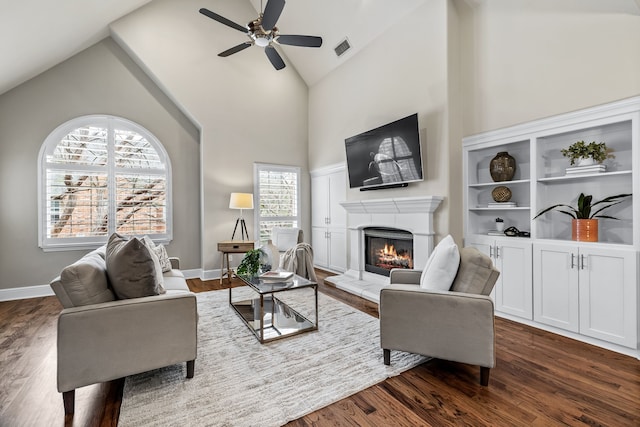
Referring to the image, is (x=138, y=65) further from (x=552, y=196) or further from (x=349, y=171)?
(x=552, y=196)

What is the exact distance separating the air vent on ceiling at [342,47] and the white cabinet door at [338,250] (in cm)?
322

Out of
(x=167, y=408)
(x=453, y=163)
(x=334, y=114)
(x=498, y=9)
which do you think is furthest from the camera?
(x=334, y=114)

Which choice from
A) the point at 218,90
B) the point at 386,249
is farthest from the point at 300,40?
the point at 386,249

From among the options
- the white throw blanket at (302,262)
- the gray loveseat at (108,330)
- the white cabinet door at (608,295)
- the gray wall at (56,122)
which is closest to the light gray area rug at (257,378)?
the gray loveseat at (108,330)

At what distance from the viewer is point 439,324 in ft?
6.57

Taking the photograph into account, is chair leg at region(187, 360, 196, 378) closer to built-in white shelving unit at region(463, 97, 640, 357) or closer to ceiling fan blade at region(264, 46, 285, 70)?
built-in white shelving unit at region(463, 97, 640, 357)

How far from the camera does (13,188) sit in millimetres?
4051

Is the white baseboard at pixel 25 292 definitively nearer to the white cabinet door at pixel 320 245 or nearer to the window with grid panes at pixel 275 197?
the window with grid panes at pixel 275 197

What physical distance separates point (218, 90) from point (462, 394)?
18.3 feet

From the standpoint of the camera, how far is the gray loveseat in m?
1.67

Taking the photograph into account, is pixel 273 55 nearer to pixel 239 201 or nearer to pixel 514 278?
pixel 239 201

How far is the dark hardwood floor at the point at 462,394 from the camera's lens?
165 centimetres

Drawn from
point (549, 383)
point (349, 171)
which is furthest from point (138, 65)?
point (549, 383)

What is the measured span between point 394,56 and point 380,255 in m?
2.98
